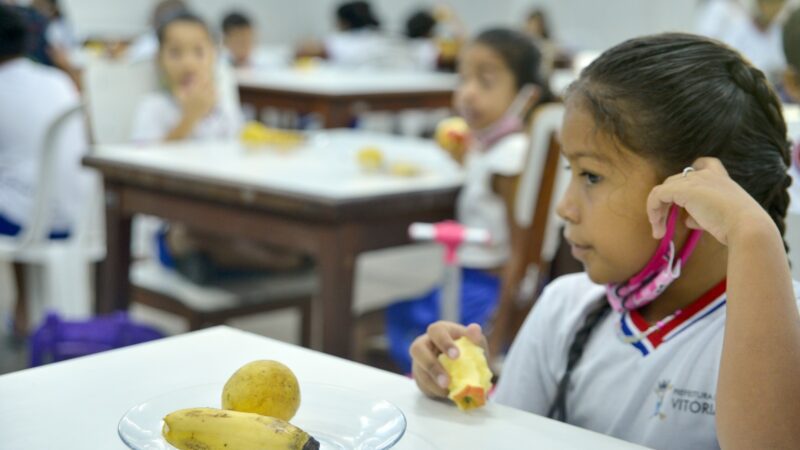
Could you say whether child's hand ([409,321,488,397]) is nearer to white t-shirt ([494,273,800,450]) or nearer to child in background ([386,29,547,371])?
white t-shirt ([494,273,800,450])

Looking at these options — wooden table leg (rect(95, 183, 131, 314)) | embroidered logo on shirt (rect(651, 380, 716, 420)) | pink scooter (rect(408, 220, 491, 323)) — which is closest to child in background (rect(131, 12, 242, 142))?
wooden table leg (rect(95, 183, 131, 314))

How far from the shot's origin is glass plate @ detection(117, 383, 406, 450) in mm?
940

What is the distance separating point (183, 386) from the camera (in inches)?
44.5

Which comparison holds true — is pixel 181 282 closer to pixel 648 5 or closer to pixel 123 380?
pixel 123 380

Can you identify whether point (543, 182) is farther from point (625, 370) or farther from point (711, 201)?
point (711, 201)

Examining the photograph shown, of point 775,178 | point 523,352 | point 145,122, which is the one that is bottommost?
point 145,122

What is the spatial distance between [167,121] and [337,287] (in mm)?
1475

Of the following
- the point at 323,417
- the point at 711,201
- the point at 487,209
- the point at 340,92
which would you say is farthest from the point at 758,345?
the point at 340,92

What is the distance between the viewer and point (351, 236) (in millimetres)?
2375

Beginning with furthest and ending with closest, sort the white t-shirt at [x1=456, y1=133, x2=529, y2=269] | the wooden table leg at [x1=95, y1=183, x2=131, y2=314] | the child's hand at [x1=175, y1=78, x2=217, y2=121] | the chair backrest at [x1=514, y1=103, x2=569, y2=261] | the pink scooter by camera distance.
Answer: the child's hand at [x1=175, y1=78, x2=217, y2=121], the wooden table leg at [x1=95, y1=183, x2=131, y2=314], the white t-shirt at [x1=456, y1=133, x2=529, y2=269], the chair backrest at [x1=514, y1=103, x2=569, y2=261], the pink scooter

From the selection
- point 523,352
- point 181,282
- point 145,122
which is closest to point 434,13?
point 145,122

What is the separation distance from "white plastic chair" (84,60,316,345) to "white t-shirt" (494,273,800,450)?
154 centimetres

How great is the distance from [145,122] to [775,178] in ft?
8.64

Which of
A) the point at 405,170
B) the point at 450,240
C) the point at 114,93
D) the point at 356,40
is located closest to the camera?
the point at 450,240
